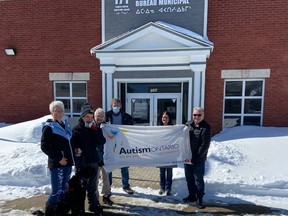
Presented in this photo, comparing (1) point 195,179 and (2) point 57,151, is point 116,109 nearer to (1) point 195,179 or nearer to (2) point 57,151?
(2) point 57,151

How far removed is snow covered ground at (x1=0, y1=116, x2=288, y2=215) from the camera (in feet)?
16.4

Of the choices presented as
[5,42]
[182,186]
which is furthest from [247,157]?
[5,42]

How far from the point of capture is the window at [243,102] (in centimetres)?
916

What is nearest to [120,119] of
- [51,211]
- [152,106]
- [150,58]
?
[51,211]

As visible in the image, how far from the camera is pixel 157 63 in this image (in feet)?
28.8

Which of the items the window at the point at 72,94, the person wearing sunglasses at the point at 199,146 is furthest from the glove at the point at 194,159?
the window at the point at 72,94

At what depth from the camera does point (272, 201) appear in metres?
4.77

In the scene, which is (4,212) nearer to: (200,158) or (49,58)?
(200,158)

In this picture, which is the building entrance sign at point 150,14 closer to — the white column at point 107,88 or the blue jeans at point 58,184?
the white column at point 107,88

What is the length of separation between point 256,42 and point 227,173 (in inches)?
212

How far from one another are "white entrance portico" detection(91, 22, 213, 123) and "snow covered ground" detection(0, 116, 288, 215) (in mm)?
2466

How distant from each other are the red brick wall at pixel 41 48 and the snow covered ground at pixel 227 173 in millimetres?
3308

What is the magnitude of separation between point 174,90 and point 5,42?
23.2 ft

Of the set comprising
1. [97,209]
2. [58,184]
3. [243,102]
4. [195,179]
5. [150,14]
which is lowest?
[97,209]
